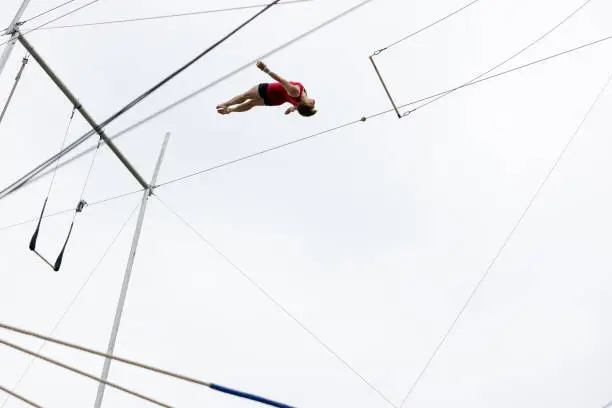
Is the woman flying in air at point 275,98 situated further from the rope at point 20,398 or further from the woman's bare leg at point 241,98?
the rope at point 20,398

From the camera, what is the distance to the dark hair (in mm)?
6543

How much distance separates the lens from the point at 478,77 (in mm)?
7398

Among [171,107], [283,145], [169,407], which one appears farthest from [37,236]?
[169,407]

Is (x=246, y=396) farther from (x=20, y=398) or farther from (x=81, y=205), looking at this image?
(x=81, y=205)

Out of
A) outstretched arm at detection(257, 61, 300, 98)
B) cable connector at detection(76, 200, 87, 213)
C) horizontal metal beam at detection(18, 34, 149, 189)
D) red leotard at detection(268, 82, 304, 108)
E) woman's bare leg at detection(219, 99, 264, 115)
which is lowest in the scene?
outstretched arm at detection(257, 61, 300, 98)

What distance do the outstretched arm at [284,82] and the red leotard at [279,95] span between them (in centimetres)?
12

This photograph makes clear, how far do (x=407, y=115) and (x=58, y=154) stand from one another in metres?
3.84

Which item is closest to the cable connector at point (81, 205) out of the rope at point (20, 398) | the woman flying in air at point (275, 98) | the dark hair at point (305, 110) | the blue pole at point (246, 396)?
the woman flying in air at point (275, 98)

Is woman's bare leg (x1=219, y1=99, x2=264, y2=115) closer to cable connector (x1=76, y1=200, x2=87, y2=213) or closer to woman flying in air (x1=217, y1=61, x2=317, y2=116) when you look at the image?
woman flying in air (x1=217, y1=61, x2=317, y2=116)

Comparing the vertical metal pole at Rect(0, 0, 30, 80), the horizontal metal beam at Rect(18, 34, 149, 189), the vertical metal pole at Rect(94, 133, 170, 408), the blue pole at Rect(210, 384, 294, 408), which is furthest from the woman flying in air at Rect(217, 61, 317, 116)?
the blue pole at Rect(210, 384, 294, 408)

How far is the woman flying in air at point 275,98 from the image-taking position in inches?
253

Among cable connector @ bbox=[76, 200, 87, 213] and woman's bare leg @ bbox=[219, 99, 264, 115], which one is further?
cable connector @ bbox=[76, 200, 87, 213]

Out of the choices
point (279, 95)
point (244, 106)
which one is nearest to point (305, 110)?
point (279, 95)

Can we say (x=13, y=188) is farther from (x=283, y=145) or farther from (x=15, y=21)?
(x=283, y=145)
